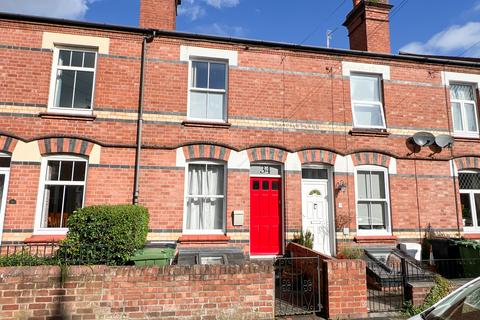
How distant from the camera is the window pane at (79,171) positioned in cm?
876

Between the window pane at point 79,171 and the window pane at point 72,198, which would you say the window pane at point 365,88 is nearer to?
the window pane at point 79,171

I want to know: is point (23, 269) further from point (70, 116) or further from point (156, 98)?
point (156, 98)

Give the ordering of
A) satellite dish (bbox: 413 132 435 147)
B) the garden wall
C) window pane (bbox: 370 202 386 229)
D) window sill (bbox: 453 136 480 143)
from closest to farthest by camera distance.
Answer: the garden wall, window pane (bbox: 370 202 386 229), satellite dish (bbox: 413 132 435 147), window sill (bbox: 453 136 480 143)

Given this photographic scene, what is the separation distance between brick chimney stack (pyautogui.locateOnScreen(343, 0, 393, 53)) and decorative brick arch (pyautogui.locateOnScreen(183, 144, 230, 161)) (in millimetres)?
6593

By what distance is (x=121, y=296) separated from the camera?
5.27 meters

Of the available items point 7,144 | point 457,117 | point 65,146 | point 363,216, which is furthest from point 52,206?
point 457,117

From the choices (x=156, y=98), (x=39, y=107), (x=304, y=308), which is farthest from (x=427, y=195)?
(x=39, y=107)

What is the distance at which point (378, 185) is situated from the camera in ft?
33.8

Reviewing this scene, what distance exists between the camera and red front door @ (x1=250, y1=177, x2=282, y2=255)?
30.9 feet

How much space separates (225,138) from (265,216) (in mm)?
2521

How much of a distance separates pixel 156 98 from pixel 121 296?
18.6ft

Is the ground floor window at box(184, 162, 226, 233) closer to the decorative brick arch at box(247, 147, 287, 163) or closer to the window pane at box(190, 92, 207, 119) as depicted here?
the decorative brick arch at box(247, 147, 287, 163)

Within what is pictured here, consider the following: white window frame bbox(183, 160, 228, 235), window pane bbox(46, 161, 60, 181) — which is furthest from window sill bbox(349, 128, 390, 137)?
window pane bbox(46, 161, 60, 181)

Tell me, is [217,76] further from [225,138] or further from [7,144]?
[7,144]
